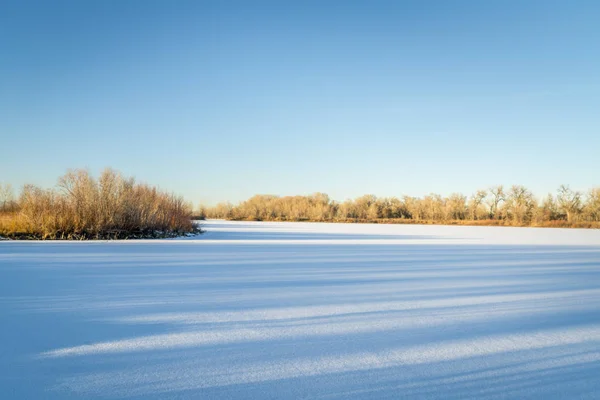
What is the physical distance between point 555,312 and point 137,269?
554 cm

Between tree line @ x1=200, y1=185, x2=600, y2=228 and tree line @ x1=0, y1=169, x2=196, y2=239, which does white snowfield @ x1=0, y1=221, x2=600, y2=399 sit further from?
tree line @ x1=200, y1=185, x2=600, y2=228

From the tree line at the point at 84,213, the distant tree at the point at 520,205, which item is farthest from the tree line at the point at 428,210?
the tree line at the point at 84,213

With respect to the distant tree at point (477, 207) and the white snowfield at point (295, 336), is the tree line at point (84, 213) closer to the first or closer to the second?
the white snowfield at point (295, 336)

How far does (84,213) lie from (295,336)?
Answer: 12795mm

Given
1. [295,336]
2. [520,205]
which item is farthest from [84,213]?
[520,205]

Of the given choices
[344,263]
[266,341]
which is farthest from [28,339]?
[344,263]

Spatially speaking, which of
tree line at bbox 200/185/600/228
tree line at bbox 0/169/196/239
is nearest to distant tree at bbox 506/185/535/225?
tree line at bbox 200/185/600/228

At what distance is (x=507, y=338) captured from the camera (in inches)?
112

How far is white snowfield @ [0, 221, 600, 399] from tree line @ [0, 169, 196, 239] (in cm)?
818

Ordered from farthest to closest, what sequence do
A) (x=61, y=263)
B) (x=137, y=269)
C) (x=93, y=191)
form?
(x=93, y=191) < (x=61, y=263) < (x=137, y=269)

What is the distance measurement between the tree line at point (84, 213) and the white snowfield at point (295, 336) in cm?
818

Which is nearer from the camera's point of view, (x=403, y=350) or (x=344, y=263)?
(x=403, y=350)

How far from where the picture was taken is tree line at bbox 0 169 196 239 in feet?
43.3

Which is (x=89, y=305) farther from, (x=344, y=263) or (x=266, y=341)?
(x=344, y=263)
